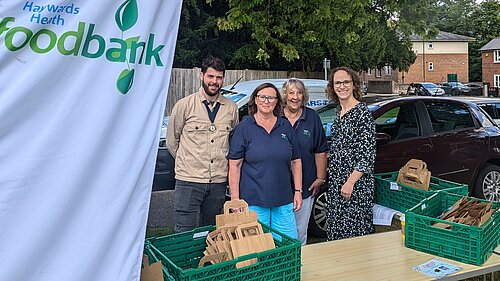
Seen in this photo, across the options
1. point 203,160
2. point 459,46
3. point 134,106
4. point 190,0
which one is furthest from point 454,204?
point 459,46

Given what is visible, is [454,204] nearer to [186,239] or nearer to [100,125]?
[186,239]

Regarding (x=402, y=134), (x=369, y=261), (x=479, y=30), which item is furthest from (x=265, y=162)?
(x=479, y=30)

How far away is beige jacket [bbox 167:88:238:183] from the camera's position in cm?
388

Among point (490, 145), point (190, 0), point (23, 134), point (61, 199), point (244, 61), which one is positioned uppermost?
point (190, 0)

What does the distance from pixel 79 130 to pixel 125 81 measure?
0.88 ft

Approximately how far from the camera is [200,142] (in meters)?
3.87

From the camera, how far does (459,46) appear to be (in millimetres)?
61656

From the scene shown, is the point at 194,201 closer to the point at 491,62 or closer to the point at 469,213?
the point at 469,213

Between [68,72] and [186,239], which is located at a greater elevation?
[68,72]

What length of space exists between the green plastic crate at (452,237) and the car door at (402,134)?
285 centimetres

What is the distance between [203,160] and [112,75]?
6.25ft

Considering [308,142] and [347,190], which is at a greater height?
[308,142]

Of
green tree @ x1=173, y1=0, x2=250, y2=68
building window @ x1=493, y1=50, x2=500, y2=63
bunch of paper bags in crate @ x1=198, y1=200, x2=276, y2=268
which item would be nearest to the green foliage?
building window @ x1=493, y1=50, x2=500, y2=63

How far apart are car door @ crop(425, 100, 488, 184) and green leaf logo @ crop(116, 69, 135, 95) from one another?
5.37 metres
